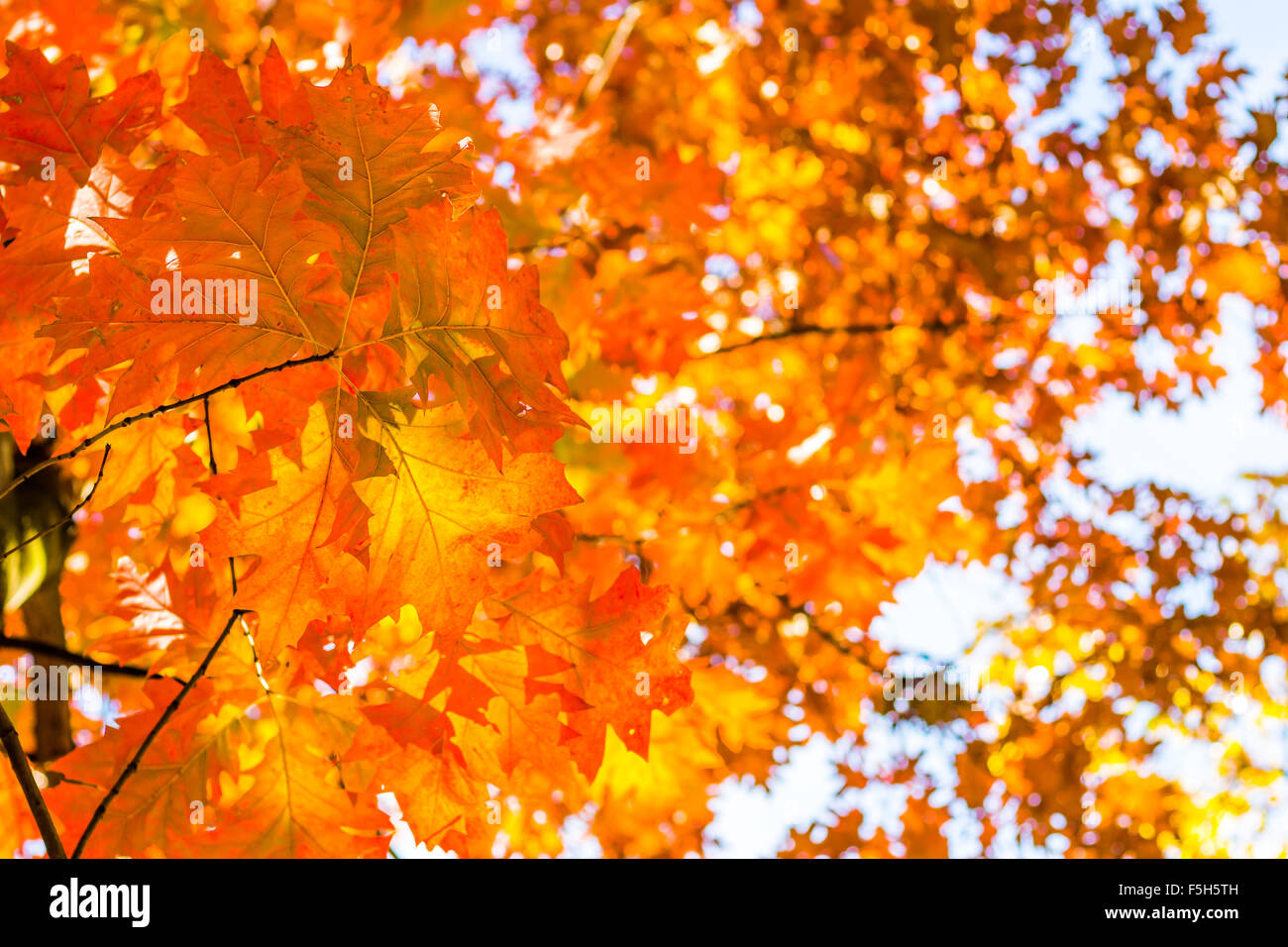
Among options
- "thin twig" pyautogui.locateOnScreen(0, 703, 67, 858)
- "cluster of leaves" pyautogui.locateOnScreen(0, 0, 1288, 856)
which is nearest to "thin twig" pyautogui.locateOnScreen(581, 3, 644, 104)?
"cluster of leaves" pyautogui.locateOnScreen(0, 0, 1288, 856)

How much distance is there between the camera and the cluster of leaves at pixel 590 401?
1152mm

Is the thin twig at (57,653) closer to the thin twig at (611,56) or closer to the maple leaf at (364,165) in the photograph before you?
the maple leaf at (364,165)

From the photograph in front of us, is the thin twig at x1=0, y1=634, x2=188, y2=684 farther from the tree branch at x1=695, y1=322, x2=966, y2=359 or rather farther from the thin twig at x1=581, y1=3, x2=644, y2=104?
the thin twig at x1=581, y1=3, x2=644, y2=104

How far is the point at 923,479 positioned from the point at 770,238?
74.7 inches

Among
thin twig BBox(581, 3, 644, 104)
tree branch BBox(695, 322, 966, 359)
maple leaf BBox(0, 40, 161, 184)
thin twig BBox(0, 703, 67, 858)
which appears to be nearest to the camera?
thin twig BBox(0, 703, 67, 858)

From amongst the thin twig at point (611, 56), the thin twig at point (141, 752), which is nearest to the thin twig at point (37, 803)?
the thin twig at point (141, 752)

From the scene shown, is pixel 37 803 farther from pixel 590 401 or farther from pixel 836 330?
pixel 836 330

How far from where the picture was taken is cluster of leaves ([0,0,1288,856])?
1152mm

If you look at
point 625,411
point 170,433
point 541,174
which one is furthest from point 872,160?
point 170,433

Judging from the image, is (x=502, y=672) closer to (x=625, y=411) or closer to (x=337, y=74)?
(x=337, y=74)

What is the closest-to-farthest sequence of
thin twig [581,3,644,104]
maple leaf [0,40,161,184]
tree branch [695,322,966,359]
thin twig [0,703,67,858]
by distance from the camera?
thin twig [0,703,67,858] < maple leaf [0,40,161,184] < tree branch [695,322,966,359] < thin twig [581,3,644,104]
